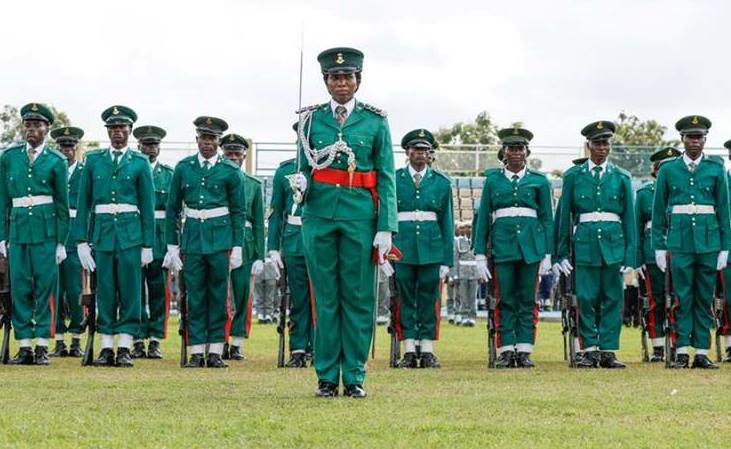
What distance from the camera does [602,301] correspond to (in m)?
14.4

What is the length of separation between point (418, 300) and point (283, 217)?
158 cm

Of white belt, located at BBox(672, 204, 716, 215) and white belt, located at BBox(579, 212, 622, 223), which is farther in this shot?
white belt, located at BBox(579, 212, 622, 223)

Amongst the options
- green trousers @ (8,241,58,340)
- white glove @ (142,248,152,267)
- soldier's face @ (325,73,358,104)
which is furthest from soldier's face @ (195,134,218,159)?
soldier's face @ (325,73,358,104)

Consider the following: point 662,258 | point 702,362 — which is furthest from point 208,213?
point 702,362

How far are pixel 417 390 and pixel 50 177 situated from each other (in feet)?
16.2

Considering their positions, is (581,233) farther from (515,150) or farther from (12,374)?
(12,374)

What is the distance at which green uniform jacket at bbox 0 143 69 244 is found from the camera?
1384 cm

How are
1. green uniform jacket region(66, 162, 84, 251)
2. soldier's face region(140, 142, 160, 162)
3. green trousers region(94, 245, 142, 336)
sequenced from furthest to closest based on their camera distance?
1. soldier's face region(140, 142, 160, 162)
2. green uniform jacket region(66, 162, 84, 251)
3. green trousers region(94, 245, 142, 336)

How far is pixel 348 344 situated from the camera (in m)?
10.0

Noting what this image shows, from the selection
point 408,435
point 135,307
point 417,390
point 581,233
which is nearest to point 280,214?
point 135,307

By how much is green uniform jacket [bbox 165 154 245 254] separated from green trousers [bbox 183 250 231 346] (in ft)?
0.51

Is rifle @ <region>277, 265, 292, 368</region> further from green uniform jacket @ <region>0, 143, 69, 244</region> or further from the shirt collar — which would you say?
the shirt collar

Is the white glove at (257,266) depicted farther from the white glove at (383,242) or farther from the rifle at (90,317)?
the white glove at (383,242)

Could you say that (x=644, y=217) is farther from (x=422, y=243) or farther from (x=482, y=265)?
(x=422, y=243)
